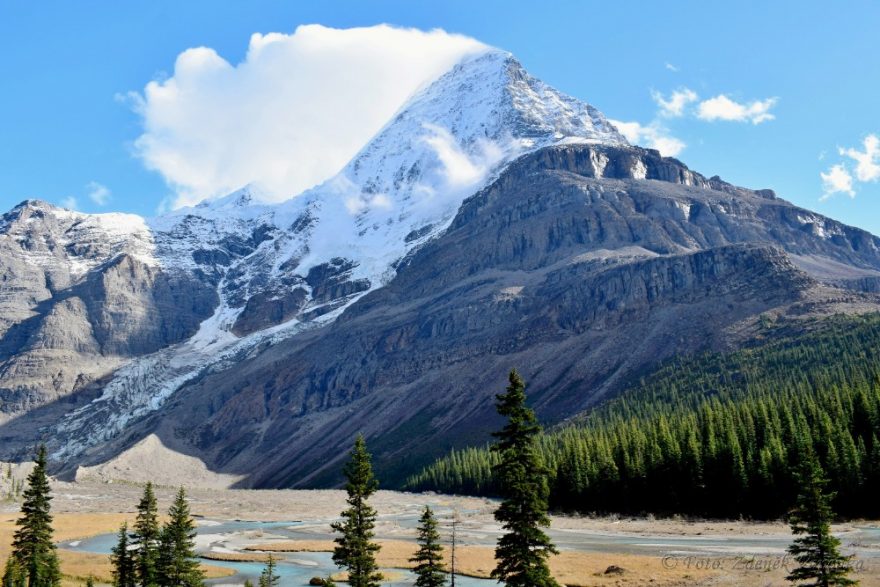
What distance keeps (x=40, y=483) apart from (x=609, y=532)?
67089mm

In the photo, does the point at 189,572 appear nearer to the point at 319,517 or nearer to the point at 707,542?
the point at 707,542

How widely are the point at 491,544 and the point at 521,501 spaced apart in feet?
218

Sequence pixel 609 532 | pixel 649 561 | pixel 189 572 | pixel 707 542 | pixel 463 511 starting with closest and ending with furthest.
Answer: pixel 189 572
pixel 649 561
pixel 707 542
pixel 609 532
pixel 463 511

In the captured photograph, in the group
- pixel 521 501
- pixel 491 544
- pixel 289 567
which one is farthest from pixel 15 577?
pixel 491 544

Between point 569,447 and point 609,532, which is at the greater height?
point 569,447

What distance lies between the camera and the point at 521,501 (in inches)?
1374

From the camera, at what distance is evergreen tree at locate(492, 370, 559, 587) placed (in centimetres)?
3381

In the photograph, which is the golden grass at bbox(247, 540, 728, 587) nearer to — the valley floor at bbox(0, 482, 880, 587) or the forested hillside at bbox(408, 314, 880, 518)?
the valley floor at bbox(0, 482, 880, 587)

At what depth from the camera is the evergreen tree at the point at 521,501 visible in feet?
111

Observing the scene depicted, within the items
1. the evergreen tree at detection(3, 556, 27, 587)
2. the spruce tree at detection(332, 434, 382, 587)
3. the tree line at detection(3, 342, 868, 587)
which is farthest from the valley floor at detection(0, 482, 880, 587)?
the spruce tree at detection(332, 434, 382, 587)

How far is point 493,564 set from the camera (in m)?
79.1

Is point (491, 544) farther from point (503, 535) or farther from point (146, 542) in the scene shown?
point (503, 535)

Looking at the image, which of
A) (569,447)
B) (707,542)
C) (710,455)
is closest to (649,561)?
(707,542)

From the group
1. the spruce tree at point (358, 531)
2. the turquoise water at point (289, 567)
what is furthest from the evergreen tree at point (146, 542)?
the turquoise water at point (289, 567)
